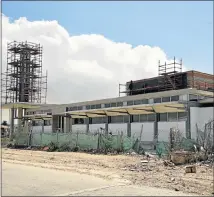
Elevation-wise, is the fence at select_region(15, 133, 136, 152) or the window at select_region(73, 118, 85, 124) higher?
the window at select_region(73, 118, 85, 124)

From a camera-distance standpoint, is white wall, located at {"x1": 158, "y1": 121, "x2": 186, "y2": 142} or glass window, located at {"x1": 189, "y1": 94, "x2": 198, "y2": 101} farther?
glass window, located at {"x1": 189, "y1": 94, "x2": 198, "y2": 101}

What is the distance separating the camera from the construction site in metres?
18.0

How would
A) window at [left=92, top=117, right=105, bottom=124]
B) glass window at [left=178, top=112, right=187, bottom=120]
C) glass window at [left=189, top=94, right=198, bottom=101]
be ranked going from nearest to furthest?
glass window at [left=178, top=112, right=187, bottom=120]
glass window at [left=189, top=94, right=198, bottom=101]
window at [left=92, top=117, right=105, bottom=124]

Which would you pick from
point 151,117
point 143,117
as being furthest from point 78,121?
point 151,117

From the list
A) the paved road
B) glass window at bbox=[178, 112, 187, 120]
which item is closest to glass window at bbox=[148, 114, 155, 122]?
glass window at bbox=[178, 112, 187, 120]

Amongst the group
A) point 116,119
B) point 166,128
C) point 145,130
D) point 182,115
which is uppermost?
point 182,115

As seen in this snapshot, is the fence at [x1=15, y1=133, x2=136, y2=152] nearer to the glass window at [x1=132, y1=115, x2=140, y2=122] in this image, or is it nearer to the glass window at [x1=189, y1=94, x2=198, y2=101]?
the glass window at [x1=189, y1=94, x2=198, y2=101]

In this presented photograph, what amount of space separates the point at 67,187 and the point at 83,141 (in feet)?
62.8

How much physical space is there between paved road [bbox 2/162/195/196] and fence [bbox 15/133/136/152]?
43.0 feet

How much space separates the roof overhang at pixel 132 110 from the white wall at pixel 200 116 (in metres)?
1.06

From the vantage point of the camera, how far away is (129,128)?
40.8 metres

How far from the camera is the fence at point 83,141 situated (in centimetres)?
2803

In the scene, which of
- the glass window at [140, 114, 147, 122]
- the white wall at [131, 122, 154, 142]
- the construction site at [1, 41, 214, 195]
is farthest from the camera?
the glass window at [140, 114, 147, 122]

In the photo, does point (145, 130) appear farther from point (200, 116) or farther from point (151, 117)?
point (200, 116)
